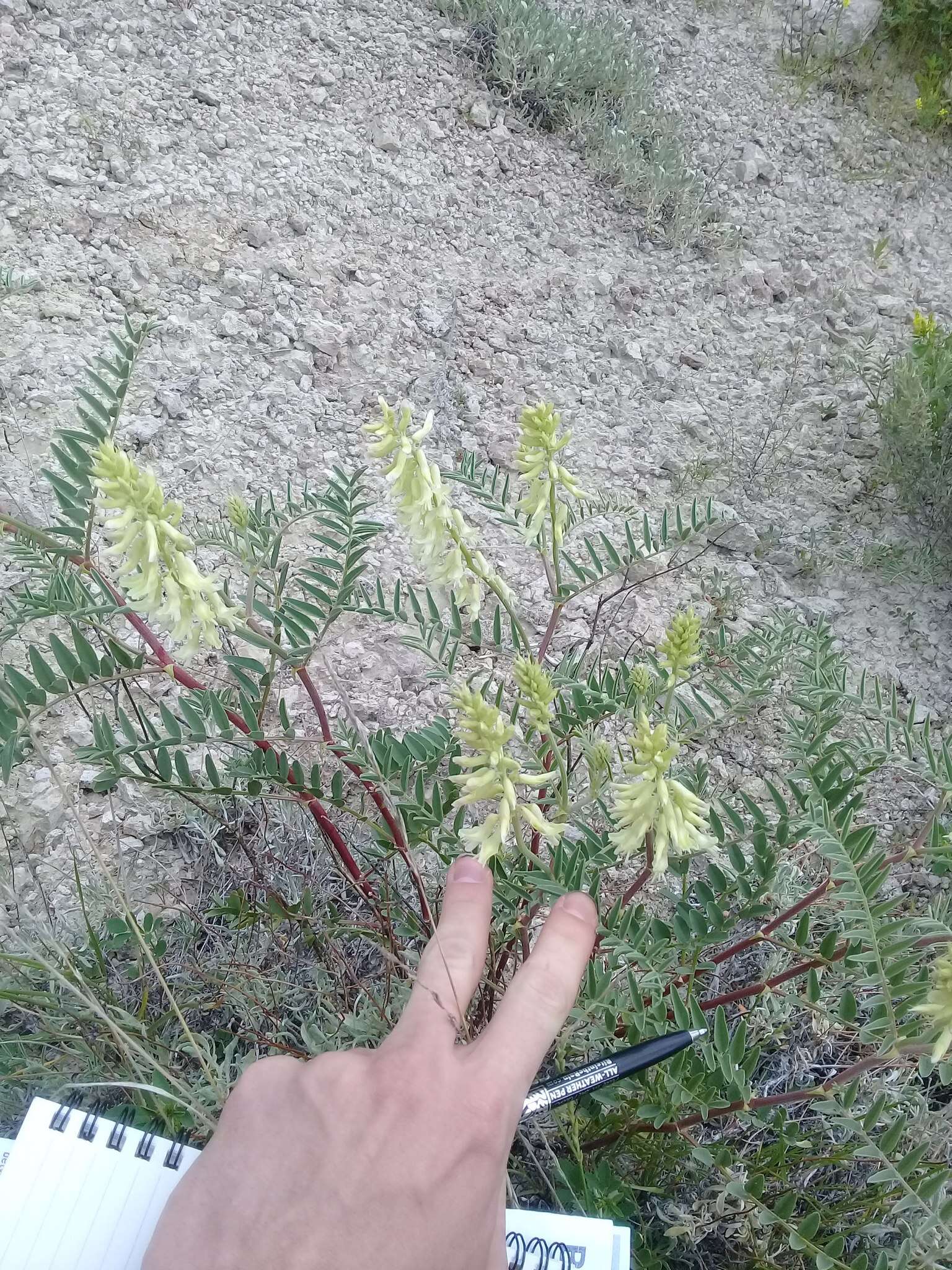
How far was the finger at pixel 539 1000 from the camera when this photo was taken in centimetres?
92

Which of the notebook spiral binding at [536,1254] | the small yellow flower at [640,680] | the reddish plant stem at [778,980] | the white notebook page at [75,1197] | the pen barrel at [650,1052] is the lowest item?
the white notebook page at [75,1197]

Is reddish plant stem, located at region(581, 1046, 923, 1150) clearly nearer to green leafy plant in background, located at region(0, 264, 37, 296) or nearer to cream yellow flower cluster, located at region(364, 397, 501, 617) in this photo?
cream yellow flower cluster, located at region(364, 397, 501, 617)

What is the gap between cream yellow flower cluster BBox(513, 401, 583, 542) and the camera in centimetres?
129

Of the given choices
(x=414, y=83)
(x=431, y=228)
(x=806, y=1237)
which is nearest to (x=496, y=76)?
(x=414, y=83)

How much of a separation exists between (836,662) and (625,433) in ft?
4.58

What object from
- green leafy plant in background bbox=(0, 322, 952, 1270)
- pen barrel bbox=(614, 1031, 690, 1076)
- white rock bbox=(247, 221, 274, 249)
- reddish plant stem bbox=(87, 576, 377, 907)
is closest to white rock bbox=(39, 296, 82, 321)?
white rock bbox=(247, 221, 274, 249)

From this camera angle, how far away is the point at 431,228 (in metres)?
3.26

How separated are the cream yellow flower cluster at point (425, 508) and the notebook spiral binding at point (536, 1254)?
91cm

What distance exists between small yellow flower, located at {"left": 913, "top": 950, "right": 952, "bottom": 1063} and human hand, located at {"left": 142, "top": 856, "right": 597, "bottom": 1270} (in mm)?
374

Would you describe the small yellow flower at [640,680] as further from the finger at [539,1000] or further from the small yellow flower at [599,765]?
the finger at [539,1000]

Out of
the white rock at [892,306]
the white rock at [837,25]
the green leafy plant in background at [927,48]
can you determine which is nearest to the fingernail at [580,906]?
the white rock at [892,306]

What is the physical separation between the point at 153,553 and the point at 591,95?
3.61 meters

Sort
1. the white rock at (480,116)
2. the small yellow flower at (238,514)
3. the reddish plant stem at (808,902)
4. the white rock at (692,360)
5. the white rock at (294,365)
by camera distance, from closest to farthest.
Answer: the reddish plant stem at (808,902) < the small yellow flower at (238,514) < the white rock at (294,365) < the white rock at (692,360) < the white rock at (480,116)

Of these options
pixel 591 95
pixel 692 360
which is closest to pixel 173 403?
pixel 692 360
